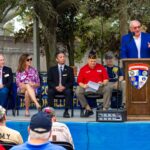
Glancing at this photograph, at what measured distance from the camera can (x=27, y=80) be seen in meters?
10.1

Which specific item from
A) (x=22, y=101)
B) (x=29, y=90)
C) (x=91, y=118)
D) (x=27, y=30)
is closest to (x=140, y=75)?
(x=91, y=118)

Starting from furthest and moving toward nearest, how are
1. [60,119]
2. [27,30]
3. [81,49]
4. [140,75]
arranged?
[81,49] < [27,30] < [60,119] < [140,75]

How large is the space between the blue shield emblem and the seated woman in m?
2.21

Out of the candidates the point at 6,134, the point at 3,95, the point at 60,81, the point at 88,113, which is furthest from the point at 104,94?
the point at 6,134

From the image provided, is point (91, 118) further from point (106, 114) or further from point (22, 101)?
point (22, 101)

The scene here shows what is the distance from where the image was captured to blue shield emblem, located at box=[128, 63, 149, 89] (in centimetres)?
826

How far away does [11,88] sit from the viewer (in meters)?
10.1

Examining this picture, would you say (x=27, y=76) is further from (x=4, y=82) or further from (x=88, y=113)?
(x=88, y=113)

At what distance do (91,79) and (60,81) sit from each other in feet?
1.90

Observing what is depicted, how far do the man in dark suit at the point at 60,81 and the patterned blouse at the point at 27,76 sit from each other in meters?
0.38

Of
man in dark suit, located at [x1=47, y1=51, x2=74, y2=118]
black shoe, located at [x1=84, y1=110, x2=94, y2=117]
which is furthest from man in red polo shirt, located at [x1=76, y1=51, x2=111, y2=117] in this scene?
man in dark suit, located at [x1=47, y1=51, x2=74, y2=118]

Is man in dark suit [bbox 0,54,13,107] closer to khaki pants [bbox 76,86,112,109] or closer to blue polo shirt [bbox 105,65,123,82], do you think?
khaki pants [bbox 76,86,112,109]

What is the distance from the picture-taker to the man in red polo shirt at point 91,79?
377 inches

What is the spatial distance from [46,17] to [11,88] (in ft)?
14.8
